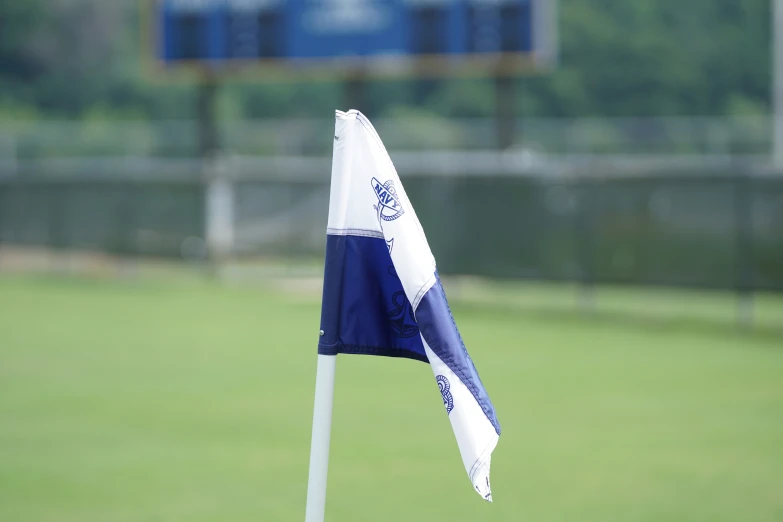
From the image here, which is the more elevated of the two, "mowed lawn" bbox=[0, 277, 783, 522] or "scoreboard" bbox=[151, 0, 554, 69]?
"scoreboard" bbox=[151, 0, 554, 69]

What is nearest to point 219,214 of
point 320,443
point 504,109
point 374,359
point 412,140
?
point 504,109

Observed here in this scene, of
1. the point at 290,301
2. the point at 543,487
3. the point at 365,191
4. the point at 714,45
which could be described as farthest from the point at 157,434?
the point at 714,45

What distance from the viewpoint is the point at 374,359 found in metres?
10.9

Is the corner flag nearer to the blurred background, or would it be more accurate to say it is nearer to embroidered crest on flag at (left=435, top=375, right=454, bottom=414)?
embroidered crest on flag at (left=435, top=375, right=454, bottom=414)

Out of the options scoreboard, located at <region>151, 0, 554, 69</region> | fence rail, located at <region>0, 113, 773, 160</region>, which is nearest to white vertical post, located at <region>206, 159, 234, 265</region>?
scoreboard, located at <region>151, 0, 554, 69</region>

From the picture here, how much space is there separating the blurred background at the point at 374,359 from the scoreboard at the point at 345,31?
0.15 feet

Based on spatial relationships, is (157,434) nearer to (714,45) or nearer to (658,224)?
(658,224)

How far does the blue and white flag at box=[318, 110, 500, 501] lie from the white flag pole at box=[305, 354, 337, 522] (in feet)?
0.26

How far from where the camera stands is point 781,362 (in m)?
10.6

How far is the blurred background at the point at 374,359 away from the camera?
21.3ft

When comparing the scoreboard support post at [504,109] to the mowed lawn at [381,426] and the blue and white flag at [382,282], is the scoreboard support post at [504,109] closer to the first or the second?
the mowed lawn at [381,426]

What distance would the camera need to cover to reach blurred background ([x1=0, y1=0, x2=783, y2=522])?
6.50 m

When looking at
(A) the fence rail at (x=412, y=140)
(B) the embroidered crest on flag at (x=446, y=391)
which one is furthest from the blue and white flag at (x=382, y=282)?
(A) the fence rail at (x=412, y=140)

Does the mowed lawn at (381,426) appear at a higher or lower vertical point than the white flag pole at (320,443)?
lower
